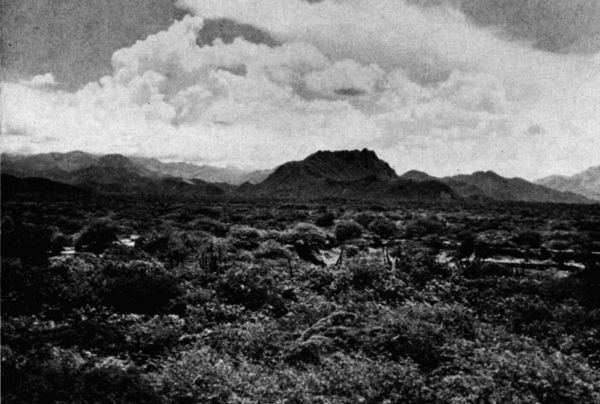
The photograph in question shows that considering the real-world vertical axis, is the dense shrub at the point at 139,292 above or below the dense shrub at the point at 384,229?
below

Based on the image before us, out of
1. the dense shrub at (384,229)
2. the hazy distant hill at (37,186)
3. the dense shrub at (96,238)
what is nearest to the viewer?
the dense shrub at (96,238)

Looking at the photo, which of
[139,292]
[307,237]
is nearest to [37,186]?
[307,237]

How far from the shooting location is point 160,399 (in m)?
6.69

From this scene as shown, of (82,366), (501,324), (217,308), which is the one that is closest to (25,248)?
(217,308)

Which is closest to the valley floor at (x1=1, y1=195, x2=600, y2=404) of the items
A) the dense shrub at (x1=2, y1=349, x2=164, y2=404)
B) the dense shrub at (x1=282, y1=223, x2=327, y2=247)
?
the dense shrub at (x1=2, y1=349, x2=164, y2=404)

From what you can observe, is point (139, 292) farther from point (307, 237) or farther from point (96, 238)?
point (307, 237)

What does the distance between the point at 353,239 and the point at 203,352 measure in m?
18.4

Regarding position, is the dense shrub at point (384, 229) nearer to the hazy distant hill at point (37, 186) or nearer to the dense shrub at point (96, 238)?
the dense shrub at point (96, 238)

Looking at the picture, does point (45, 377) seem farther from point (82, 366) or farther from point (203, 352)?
point (203, 352)

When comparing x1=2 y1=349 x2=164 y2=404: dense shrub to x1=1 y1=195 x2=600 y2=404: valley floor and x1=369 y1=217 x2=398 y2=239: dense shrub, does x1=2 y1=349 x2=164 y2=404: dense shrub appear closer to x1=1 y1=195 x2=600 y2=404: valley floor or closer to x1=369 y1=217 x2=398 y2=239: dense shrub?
x1=1 y1=195 x2=600 y2=404: valley floor

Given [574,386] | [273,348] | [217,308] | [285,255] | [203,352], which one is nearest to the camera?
[574,386]

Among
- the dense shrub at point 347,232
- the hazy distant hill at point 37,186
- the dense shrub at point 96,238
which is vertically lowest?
the hazy distant hill at point 37,186

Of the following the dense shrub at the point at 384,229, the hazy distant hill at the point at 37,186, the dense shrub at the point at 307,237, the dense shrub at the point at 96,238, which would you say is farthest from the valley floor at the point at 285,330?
the hazy distant hill at the point at 37,186

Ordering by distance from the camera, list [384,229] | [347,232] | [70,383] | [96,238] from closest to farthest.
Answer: [70,383] < [96,238] < [347,232] < [384,229]
